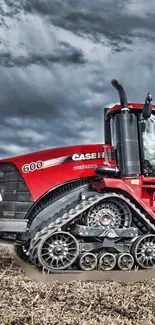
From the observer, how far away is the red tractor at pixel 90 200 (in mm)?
8180

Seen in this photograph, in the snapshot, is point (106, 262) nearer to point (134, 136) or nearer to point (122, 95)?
point (134, 136)

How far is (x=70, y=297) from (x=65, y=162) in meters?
3.94

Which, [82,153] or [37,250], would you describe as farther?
[82,153]

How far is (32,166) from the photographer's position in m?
8.91

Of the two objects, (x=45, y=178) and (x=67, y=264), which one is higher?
(x=45, y=178)

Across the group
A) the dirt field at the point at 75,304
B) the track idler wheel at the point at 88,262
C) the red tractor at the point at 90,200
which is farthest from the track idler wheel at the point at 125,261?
the dirt field at the point at 75,304

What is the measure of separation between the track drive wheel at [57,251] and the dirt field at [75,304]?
5.45 feet

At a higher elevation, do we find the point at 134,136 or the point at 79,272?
the point at 134,136

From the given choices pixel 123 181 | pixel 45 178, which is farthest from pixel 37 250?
pixel 123 181

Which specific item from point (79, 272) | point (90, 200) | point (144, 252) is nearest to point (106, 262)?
point (79, 272)

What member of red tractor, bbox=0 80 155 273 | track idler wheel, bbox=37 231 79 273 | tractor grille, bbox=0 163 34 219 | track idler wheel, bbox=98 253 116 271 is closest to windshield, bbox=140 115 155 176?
red tractor, bbox=0 80 155 273

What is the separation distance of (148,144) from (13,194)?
3.04m

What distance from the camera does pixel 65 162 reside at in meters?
8.85

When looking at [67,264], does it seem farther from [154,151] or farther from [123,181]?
[154,151]
